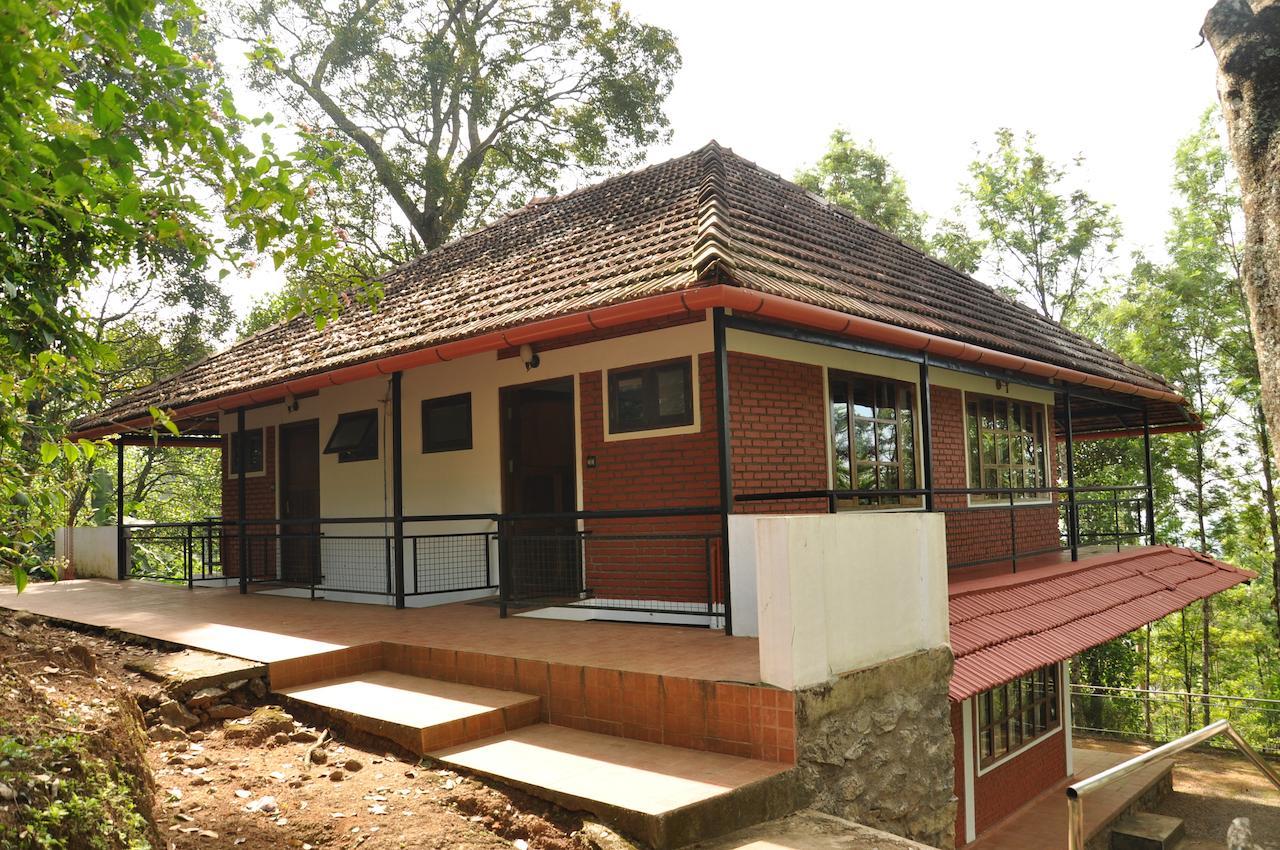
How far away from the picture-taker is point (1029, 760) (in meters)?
11.6

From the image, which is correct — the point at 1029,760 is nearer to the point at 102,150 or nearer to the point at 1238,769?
the point at 1238,769

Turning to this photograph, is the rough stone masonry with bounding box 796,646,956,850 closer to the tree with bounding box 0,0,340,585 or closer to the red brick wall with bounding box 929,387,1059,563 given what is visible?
the tree with bounding box 0,0,340,585

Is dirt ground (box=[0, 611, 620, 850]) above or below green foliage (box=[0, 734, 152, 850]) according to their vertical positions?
below

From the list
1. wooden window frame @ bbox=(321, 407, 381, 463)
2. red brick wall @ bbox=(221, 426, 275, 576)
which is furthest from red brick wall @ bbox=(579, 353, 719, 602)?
red brick wall @ bbox=(221, 426, 275, 576)

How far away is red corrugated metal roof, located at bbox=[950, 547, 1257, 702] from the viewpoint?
680 cm

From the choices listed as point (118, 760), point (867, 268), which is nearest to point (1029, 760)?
point (867, 268)

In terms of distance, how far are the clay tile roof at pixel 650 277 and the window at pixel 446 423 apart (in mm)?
1121

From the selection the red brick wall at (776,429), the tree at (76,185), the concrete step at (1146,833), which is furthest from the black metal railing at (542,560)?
the concrete step at (1146,833)

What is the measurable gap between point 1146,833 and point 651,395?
923cm

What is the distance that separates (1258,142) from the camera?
550 centimetres

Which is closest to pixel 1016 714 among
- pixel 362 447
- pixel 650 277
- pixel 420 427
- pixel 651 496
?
pixel 651 496

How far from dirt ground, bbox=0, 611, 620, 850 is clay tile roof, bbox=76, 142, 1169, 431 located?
11.6 feet

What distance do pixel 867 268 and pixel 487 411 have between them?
503cm

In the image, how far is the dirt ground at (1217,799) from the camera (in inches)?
489
